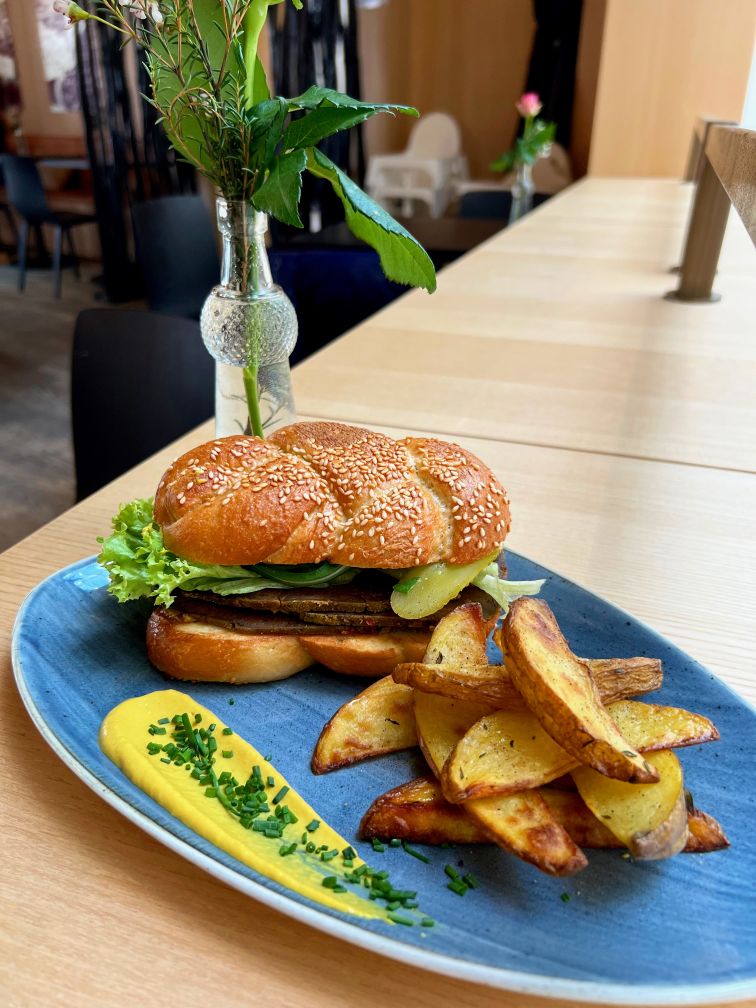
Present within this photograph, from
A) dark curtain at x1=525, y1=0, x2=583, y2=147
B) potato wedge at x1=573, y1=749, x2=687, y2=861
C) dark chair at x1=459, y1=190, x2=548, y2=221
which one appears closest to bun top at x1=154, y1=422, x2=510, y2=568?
potato wedge at x1=573, y1=749, x2=687, y2=861

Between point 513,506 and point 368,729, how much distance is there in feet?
1.99

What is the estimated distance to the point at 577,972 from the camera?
21.7 inches

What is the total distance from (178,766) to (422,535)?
0.35m

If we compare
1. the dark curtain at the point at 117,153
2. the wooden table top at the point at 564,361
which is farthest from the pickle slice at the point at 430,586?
the dark curtain at the point at 117,153

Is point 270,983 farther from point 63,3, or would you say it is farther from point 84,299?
point 84,299

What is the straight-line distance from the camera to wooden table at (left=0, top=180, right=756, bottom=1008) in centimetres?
59

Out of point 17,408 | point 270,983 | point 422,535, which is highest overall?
point 422,535

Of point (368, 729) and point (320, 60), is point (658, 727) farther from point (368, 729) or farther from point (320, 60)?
point (320, 60)

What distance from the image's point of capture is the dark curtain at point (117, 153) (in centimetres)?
728

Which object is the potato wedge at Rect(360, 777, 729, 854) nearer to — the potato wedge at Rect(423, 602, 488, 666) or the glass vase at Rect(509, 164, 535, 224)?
the potato wedge at Rect(423, 602, 488, 666)

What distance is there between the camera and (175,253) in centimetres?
403

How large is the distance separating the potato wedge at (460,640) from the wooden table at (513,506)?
262mm

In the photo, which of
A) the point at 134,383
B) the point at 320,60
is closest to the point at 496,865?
the point at 134,383

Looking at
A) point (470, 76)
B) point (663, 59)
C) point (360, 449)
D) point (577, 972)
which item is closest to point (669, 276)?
point (360, 449)
